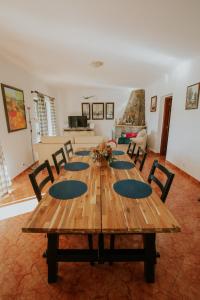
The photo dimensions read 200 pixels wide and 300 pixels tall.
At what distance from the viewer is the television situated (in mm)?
6748

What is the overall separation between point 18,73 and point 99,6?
2.70 m

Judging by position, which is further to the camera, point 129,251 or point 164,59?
point 164,59

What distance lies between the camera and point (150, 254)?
1.18m

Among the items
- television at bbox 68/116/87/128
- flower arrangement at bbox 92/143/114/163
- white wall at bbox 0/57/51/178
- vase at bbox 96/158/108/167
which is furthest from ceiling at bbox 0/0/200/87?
television at bbox 68/116/87/128

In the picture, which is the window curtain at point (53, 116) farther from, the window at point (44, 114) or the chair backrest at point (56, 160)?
the chair backrest at point (56, 160)

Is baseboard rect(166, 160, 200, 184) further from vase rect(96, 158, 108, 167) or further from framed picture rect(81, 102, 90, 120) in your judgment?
framed picture rect(81, 102, 90, 120)

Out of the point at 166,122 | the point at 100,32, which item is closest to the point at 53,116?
the point at 166,122

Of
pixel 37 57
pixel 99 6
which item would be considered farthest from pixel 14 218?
pixel 37 57

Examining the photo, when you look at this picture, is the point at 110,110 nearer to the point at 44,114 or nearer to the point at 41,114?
the point at 44,114

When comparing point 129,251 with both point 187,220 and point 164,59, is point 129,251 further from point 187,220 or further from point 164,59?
point 164,59

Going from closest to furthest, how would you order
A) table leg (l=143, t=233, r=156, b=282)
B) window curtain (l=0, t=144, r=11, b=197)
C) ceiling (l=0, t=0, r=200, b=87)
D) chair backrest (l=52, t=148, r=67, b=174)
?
table leg (l=143, t=233, r=156, b=282), ceiling (l=0, t=0, r=200, b=87), chair backrest (l=52, t=148, r=67, b=174), window curtain (l=0, t=144, r=11, b=197)

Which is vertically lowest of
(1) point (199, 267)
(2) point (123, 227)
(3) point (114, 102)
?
(1) point (199, 267)

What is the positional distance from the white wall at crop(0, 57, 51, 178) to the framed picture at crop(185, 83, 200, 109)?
3.68 meters

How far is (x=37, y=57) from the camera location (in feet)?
9.96
